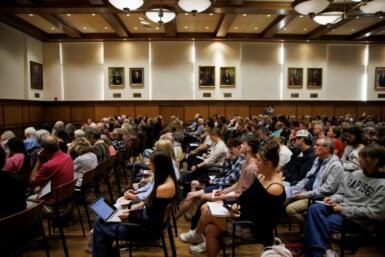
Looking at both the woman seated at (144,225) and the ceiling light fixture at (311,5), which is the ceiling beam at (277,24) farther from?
the woman seated at (144,225)

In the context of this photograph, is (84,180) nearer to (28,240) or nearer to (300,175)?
(28,240)

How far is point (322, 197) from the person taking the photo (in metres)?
3.58

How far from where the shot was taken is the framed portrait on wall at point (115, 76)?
1597 centimetres

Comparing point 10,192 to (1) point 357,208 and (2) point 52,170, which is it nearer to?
(2) point 52,170

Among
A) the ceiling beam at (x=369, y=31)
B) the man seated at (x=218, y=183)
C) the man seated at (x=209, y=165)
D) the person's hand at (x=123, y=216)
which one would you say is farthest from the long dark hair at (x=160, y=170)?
the ceiling beam at (x=369, y=31)

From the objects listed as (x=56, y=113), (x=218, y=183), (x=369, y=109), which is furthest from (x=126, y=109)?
(x=369, y=109)

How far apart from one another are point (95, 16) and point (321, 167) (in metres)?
11.5

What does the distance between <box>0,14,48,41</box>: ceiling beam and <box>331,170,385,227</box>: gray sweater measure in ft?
43.5

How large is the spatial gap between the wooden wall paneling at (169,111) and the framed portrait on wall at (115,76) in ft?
8.20

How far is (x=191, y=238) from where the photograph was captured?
13.1 feet

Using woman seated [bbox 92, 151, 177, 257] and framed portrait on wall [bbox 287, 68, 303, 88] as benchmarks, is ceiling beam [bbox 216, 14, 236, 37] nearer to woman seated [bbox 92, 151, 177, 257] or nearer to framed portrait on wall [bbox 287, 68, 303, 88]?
framed portrait on wall [bbox 287, 68, 303, 88]

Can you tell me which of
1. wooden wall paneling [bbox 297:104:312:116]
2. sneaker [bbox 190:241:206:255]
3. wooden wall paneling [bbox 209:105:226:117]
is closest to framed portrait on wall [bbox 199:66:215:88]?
wooden wall paneling [bbox 209:105:226:117]

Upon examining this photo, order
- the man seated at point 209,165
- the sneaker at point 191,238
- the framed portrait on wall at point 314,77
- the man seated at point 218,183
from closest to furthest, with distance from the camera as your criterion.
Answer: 1. the sneaker at point 191,238
2. the man seated at point 218,183
3. the man seated at point 209,165
4. the framed portrait on wall at point 314,77

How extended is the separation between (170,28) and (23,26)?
20.8ft
